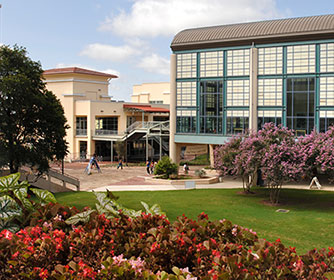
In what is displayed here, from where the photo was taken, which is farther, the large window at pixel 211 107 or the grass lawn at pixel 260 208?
the large window at pixel 211 107

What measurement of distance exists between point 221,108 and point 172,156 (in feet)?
21.5

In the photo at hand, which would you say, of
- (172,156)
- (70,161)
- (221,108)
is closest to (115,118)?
(70,161)

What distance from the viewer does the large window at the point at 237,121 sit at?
33.1 m

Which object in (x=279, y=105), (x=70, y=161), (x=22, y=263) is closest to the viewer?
(x=22, y=263)

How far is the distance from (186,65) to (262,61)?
6.56 m

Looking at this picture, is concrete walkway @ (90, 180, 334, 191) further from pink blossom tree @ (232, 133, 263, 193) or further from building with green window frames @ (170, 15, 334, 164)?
pink blossom tree @ (232, 133, 263, 193)

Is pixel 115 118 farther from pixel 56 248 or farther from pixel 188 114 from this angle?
pixel 56 248

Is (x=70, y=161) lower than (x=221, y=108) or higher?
lower

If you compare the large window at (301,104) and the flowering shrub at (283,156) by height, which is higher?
the large window at (301,104)

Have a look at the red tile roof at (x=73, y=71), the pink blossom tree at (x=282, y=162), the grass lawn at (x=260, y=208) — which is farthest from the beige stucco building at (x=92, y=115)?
the pink blossom tree at (x=282, y=162)

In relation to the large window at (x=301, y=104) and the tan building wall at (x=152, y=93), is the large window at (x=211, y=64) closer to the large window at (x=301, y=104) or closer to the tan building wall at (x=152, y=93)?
the large window at (x=301, y=104)

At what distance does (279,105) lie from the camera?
32.1 meters

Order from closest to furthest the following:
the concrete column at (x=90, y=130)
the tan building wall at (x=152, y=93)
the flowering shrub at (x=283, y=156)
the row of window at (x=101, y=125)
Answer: the flowering shrub at (x=283, y=156) < the concrete column at (x=90, y=130) < the row of window at (x=101, y=125) < the tan building wall at (x=152, y=93)

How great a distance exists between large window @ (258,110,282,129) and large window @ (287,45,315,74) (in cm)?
330
